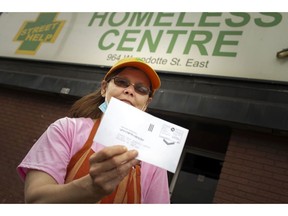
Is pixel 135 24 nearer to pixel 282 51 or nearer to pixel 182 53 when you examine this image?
pixel 182 53

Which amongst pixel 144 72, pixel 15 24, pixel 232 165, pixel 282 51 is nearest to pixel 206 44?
pixel 282 51

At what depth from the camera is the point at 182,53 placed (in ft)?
14.8

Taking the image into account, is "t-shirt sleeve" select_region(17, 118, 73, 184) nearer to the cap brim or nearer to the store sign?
the cap brim

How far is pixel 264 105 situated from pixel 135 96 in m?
2.47

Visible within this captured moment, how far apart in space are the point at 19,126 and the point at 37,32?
2395mm

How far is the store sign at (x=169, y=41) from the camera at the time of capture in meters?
3.99

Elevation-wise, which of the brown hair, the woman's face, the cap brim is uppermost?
the cap brim

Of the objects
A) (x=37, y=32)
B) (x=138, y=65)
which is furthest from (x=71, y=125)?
(x=37, y=32)

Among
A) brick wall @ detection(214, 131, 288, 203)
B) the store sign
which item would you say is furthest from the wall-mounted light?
brick wall @ detection(214, 131, 288, 203)

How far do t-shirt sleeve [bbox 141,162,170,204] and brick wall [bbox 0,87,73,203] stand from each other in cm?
394

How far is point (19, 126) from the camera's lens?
5648mm

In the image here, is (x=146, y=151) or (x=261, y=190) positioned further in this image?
(x=261, y=190)

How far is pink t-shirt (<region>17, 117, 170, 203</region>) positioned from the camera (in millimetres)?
1231

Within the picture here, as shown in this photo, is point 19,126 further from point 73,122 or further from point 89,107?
point 73,122
